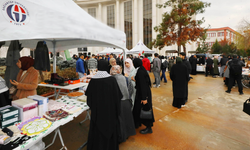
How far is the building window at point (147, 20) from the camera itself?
3053cm

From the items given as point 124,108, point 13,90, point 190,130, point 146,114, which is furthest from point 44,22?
point 190,130

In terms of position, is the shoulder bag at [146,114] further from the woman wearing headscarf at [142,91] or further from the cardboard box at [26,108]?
the cardboard box at [26,108]

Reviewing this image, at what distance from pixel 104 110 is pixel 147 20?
3227cm

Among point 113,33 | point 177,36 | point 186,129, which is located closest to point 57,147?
point 113,33

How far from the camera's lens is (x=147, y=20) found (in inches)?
1228

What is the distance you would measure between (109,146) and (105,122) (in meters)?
0.45

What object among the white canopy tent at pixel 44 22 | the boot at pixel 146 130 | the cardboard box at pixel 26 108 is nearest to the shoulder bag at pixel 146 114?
the boot at pixel 146 130

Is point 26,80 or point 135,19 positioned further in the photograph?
point 135,19

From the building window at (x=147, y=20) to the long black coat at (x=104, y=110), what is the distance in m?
31.2

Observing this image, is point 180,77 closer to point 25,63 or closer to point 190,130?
point 190,130

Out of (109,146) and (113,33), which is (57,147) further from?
(113,33)

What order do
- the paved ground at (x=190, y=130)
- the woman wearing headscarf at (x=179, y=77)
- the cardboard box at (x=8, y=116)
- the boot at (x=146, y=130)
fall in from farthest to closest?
the woman wearing headscarf at (x=179, y=77) < the boot at (x=146, y=130) < the paved ground at (x=190, y=130) < the cardboard box at (x=8, y=116)

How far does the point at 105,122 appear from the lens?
222 cm

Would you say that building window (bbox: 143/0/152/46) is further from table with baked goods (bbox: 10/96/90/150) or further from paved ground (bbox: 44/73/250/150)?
table with baked goods (bbox: 10/96/90/150)
